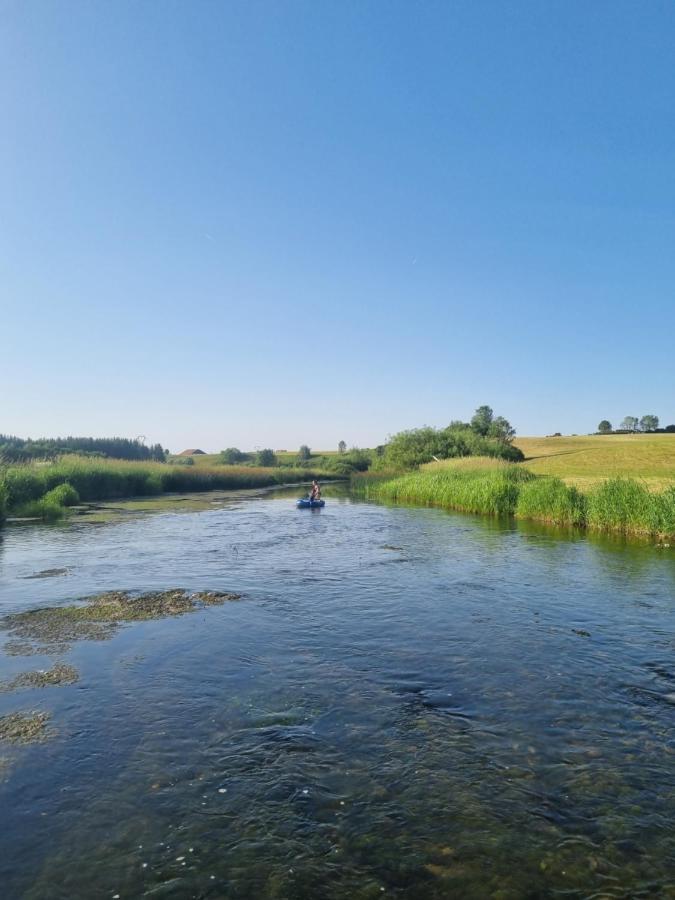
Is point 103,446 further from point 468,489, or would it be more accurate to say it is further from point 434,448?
point 468,489

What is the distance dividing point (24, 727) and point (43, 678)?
1774 mm

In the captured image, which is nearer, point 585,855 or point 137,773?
point 585,855

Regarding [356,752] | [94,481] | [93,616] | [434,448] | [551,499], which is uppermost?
[434,448]

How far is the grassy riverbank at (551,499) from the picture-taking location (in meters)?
23.1

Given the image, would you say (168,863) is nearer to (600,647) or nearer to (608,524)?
(600,647)

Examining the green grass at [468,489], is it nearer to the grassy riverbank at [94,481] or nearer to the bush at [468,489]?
the bush at [468,489]

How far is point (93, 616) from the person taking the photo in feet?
41.1

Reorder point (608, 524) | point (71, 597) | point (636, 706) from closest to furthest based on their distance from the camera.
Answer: point (636, 706) → point (71, 597) → point (608, 524)

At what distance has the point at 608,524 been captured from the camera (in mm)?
24812

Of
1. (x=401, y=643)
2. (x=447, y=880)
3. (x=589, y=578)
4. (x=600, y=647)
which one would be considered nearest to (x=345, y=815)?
(x=447, y=880)

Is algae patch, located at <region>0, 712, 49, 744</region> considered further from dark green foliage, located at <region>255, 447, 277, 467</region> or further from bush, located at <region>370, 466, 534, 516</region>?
dark green foliage, located at <region>255, 447, 277, 467</region>

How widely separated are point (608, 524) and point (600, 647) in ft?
50.6

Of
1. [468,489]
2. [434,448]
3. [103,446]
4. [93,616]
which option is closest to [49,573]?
[93,616]

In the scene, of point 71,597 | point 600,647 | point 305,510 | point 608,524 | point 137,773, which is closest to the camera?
point 137,773
